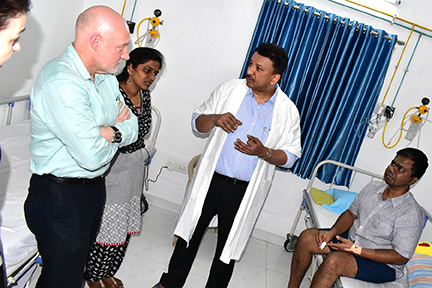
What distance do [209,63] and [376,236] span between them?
213cm

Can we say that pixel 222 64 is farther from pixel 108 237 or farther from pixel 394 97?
pixel 108 237

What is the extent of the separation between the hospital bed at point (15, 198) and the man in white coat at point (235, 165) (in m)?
0.97

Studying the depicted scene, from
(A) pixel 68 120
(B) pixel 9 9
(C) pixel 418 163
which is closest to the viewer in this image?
(B) pixel 9 9

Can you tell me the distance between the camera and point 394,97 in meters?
3.45

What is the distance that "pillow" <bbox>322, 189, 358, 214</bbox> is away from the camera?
10.8 feet

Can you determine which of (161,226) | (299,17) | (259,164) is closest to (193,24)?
(299,17)

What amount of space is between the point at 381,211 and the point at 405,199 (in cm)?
18

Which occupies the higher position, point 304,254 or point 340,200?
point 340,200

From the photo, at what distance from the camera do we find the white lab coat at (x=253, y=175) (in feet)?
7.95

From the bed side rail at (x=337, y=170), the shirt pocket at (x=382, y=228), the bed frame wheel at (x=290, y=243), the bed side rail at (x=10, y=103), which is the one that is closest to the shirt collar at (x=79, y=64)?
the bed side rail at (x=10, y=103)

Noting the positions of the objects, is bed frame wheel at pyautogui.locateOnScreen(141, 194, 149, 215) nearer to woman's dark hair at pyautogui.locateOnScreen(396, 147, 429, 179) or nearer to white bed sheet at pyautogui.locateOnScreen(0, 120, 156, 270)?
white bed sheet at pyautogui.locateOnScreen(0, 120, 156, 270)

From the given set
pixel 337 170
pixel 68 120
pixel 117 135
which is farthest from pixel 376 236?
pixel 68 120

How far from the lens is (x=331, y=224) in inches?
118

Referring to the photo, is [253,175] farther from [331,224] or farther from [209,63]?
[209,63]
